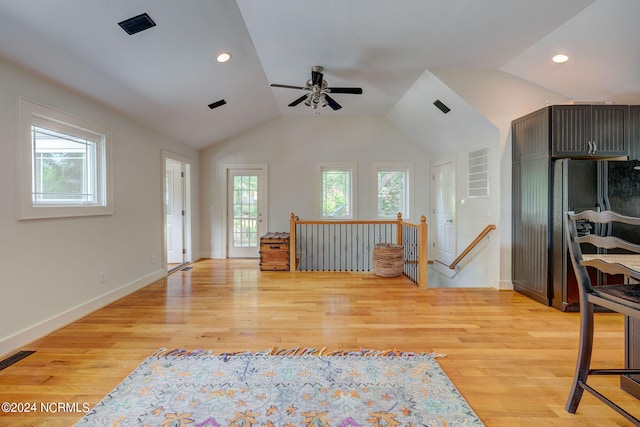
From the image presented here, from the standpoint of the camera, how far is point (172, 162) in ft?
17.4

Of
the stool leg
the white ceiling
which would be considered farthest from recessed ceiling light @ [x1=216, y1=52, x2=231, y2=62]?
the stool leg

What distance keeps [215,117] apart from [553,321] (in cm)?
524

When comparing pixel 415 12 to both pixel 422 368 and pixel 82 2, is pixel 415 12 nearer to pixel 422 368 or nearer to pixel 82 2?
pixel 82 2

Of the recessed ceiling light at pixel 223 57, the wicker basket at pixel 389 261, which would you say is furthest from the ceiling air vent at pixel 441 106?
the recessed ceiling light at pixel 223 57

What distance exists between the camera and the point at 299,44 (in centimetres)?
319

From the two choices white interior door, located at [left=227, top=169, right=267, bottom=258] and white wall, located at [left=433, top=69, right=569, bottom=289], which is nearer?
white wall, located at [left=433, top=69, right=569, bottom=289]

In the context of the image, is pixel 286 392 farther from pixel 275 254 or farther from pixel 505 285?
pixel 505 285

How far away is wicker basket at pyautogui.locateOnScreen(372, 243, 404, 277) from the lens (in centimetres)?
449

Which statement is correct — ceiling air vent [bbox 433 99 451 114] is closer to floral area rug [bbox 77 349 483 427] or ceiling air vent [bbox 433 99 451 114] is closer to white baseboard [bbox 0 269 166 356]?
floral area rug [bbox 77 349 483 427]

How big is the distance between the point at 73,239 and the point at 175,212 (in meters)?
2.58

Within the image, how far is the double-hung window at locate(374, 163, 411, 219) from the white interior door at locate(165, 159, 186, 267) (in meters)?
3.91

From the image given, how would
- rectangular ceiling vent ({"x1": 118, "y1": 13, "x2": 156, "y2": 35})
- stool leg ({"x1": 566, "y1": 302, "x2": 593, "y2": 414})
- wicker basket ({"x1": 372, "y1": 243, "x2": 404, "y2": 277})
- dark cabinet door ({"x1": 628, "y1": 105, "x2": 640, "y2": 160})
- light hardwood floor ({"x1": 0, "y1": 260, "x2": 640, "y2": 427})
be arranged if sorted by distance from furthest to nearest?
wicker basket ({"x1": 372, "y1": 243, "x2": 404, "y2": 277})
dark cabinet door ({"x1": 628, "y1": 105, "x2": 640, "y2": 160})
rectangular ceiling vent ({"x1": 118, "y1": 13, "x2": 156, "y2": 35})
light hardwood floor ({"x1": 0, "y1": 260, "x2": 640, "y2": 427})
stool leg ({"x1": 566, "y1": 302, "x2": 593, "y2": 414})

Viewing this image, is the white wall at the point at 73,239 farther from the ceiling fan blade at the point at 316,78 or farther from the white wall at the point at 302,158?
the ceiling fan blade at the point at 316,78

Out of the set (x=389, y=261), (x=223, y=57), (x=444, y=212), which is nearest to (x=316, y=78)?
(x=223, y=57)
